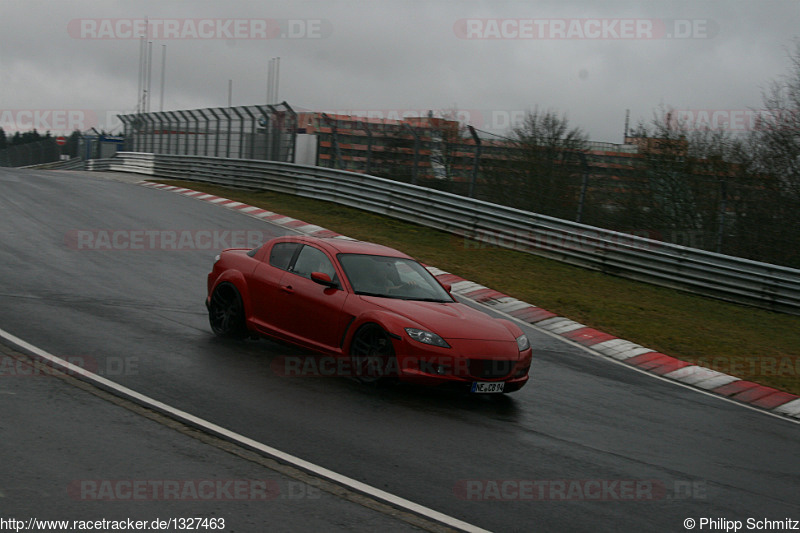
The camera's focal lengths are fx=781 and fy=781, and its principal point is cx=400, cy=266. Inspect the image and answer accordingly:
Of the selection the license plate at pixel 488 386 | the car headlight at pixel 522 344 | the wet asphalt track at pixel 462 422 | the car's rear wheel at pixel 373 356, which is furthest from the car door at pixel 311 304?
the car headlight at pixel 522 344

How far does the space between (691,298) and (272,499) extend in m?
12.7

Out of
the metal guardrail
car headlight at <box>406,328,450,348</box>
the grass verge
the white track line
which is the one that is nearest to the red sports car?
car headlight at <box>406,328,450,348</box>

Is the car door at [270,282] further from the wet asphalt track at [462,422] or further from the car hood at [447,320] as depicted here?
the car hood at [447,320]

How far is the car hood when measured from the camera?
732cm

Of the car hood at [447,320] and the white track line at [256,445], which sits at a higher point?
the car hood at [447,320]

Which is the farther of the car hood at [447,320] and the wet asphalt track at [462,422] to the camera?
the car hood at [447,320]

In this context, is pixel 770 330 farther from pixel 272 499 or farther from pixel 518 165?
pixel 272 499

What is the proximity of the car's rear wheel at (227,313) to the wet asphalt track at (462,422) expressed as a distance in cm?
21

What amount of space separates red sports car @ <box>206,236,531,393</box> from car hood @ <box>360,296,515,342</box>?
0.01 meters

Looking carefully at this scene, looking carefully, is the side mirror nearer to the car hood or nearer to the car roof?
the car hood

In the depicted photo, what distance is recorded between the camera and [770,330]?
13.5 meters

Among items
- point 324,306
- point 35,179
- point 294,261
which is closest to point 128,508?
point 324,306

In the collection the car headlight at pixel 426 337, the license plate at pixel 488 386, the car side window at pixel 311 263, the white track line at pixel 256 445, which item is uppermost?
the car side window at pixel 311 263

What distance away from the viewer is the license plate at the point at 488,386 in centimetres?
722
